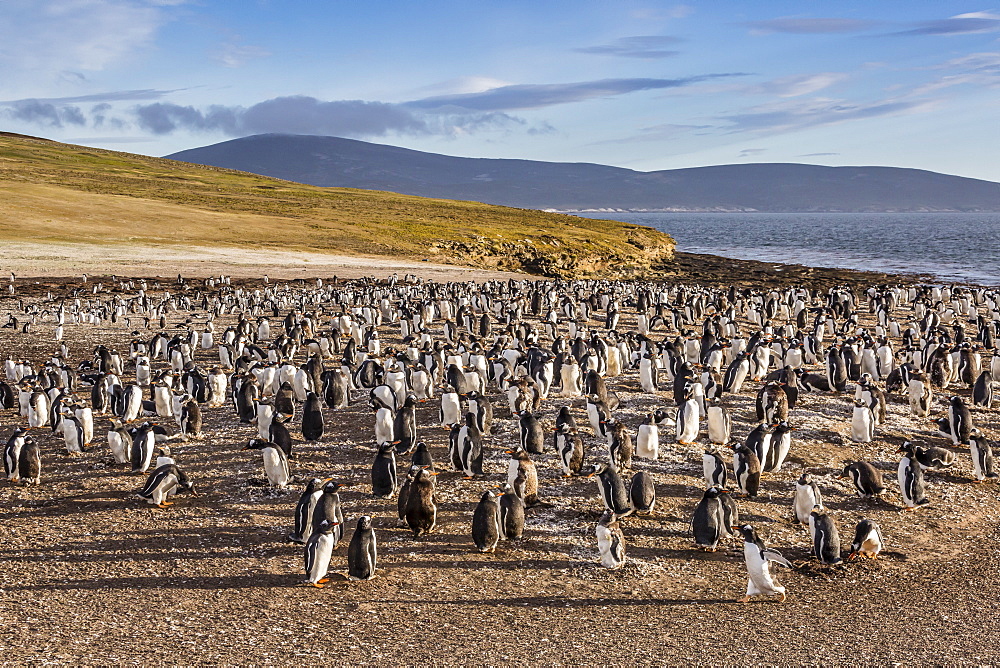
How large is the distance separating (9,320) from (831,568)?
2401 cm

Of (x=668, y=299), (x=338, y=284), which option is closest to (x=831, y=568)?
(x=668, y=299)

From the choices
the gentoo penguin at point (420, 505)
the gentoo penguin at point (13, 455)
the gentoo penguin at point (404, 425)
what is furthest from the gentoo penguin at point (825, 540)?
the gentoo penguin at point (13, 455)

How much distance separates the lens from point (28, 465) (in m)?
11.2

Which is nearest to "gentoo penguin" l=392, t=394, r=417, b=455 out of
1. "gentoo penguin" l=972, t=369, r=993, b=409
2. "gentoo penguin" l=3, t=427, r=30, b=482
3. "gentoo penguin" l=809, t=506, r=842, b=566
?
"gentoo penguin" l=3, t=427, r=30, b=482

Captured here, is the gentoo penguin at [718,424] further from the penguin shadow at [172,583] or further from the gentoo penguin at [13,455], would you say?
the gentoo penguin at [13,455]

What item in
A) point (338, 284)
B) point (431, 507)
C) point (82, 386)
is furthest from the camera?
point (338, 284)

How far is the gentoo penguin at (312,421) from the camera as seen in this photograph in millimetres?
12891

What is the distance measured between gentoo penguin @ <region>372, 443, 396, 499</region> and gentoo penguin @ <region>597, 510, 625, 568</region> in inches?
117

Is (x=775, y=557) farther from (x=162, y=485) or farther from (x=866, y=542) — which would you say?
(x=162, y=485)

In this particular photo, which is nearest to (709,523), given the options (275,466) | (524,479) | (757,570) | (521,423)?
(757,570)

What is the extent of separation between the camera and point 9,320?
80.8ft

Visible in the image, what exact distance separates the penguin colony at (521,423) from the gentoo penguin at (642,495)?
27 mm

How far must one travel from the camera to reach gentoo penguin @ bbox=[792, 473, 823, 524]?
10.1 metres

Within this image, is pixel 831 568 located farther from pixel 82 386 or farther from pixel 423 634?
pixel 82 386
